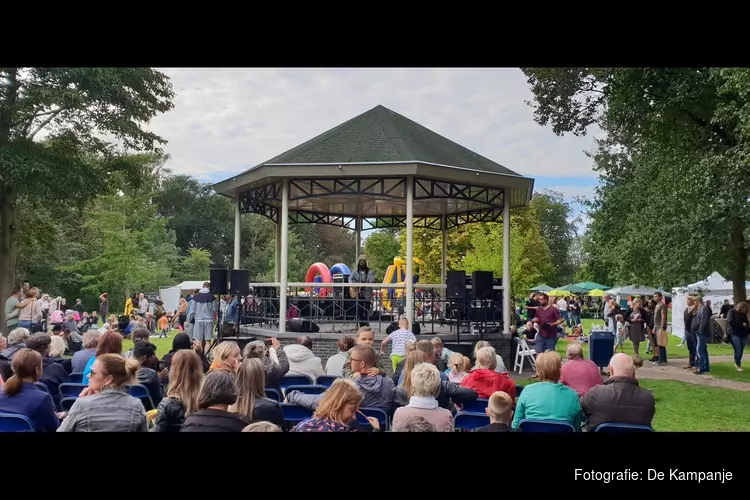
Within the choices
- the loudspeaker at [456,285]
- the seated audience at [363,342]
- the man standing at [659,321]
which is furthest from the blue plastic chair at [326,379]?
the man standing at [659,321]

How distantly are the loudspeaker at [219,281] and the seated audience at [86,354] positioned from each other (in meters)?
6.81

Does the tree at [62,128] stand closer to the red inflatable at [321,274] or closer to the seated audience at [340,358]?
the red inflatable at [321,274]

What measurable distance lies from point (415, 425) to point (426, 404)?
0.32 metres

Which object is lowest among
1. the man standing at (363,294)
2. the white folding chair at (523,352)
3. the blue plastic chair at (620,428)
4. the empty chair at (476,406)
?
the white folding chair at (523,352)

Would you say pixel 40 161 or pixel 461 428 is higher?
pixel 40 161

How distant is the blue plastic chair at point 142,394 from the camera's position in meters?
5.67

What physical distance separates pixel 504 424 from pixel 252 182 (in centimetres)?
A: 1098

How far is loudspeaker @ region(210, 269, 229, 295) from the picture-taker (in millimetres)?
14133

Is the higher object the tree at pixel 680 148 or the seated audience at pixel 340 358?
the tree at pixel 680 148

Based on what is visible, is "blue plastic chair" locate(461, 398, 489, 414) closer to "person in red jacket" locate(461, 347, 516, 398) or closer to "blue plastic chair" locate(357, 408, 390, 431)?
"person in red jacket" locate(461, 347, 516, 398)

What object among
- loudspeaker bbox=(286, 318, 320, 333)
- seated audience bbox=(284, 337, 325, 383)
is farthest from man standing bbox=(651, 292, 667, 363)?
seated audience bbox=(284, 337, 325, 383)
